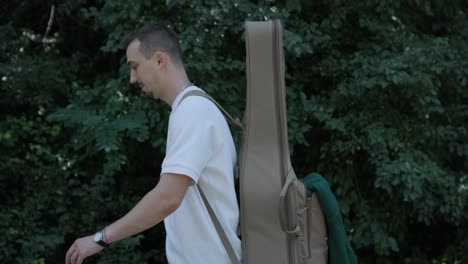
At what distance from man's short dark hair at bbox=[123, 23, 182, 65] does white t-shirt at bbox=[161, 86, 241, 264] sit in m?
0.16

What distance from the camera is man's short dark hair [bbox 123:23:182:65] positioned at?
2.38 meters

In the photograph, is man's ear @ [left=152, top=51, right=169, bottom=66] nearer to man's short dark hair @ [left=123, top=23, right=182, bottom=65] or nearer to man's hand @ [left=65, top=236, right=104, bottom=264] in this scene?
man's short dark hair @ [left=123, top=23, right=182, bottom=65]

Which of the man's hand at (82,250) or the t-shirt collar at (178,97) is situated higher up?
the t-shirt collar at (178,97)

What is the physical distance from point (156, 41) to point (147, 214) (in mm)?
570

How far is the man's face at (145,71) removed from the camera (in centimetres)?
237

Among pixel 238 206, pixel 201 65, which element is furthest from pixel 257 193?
pixel 201 65

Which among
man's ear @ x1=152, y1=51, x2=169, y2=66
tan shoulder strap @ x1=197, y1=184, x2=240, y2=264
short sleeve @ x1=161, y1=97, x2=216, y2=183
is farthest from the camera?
man's ear @ x1=152, y1=51, x2=169, y2=66

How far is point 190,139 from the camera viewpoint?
2.18 meters

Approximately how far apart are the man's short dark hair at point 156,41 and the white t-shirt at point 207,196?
16cm

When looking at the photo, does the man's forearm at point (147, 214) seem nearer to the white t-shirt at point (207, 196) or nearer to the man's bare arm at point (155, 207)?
the man's bare arm at point (155, 207)

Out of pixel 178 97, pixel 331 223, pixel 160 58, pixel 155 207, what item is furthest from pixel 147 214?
pixel 331 223

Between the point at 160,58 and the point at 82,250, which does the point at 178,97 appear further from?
the point at 82,250

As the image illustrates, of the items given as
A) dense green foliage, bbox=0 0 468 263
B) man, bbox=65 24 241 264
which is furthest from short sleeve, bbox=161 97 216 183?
dense green foliage, bbox=0 0 468 263

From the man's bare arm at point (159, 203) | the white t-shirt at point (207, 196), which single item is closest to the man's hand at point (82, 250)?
the man's bare arm at point (159, 203)
